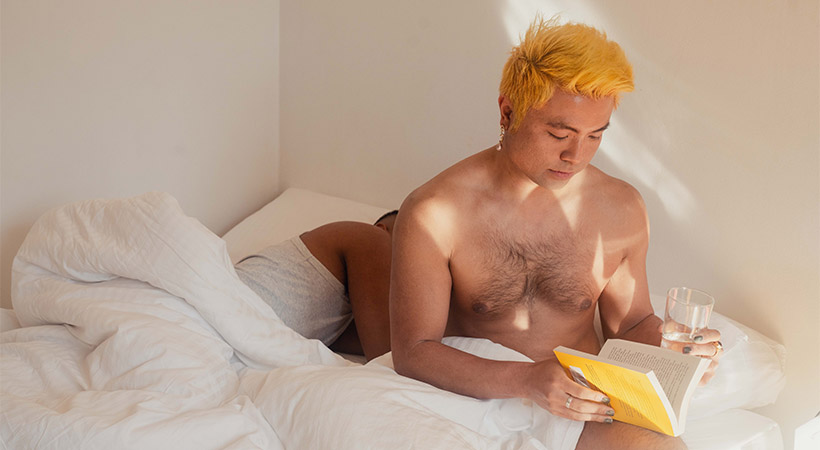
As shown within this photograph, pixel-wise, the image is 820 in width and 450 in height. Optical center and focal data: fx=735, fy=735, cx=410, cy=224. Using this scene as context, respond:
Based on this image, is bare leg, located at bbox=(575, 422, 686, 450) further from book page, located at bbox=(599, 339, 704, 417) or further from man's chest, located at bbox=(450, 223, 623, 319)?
man's chest, located at bbox=(450, 223, 623, 319)

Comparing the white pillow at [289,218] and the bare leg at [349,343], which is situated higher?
the white pillow at [289,218]

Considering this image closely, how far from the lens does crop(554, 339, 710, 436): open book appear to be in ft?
3.81

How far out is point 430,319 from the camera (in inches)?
59.9

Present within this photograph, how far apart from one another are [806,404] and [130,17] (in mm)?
2204

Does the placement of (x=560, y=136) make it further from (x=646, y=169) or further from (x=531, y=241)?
(x=646, y=169)

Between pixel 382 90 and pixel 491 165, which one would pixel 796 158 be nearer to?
pixel 491 165

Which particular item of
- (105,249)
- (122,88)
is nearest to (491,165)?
(105,249)

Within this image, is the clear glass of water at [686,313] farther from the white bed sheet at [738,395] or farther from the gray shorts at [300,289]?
the gray shorts at [300,289]

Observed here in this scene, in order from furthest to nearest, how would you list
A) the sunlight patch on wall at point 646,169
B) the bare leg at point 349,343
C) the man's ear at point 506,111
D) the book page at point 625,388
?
the bare leg at point 349,343
the sunlight patch on wall at point 646,169
the man's ear at point 506,111
the book page at point 625,388

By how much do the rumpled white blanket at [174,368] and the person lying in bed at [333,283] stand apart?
191mm

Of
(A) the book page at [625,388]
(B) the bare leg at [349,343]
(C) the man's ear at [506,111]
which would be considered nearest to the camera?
(A) the book page at [625,388]

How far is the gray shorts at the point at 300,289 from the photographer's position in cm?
197

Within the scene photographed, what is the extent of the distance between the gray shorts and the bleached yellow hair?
0.77 meters

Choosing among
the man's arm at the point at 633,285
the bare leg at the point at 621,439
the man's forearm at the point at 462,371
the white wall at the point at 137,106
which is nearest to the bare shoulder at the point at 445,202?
the man's forearm at the point at 462,371
